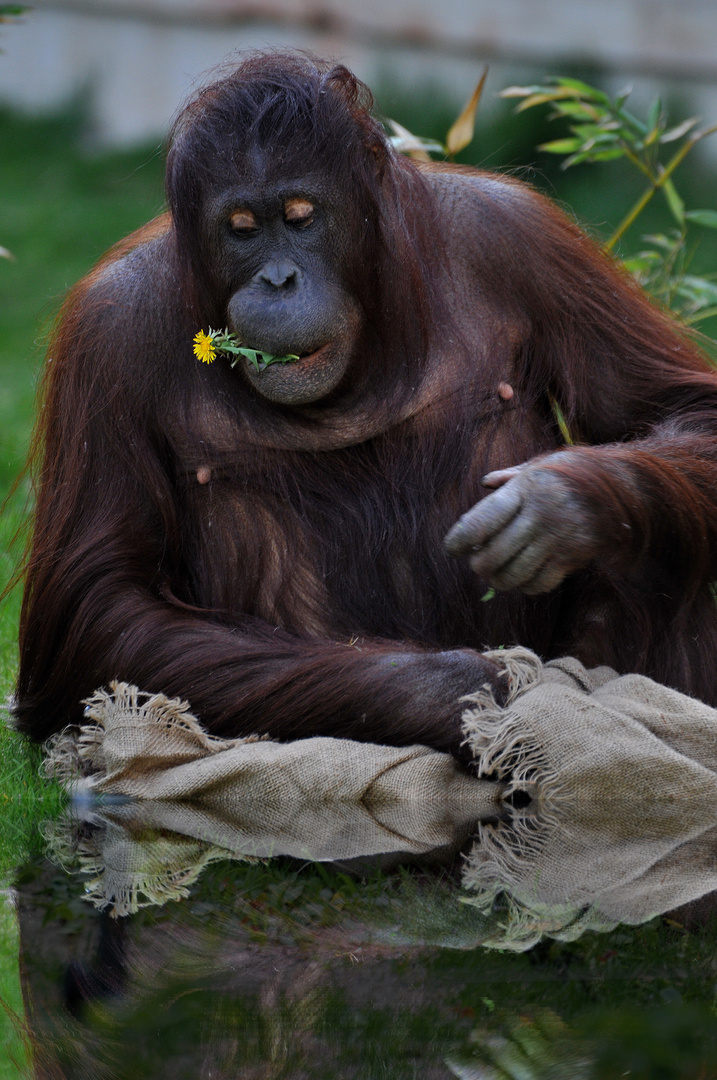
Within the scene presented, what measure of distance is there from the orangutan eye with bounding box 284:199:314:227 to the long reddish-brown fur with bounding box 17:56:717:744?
106 mm

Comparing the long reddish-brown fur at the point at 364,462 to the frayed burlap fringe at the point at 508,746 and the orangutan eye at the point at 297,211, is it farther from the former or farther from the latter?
the frayed burlap fringe at the point at 508,746

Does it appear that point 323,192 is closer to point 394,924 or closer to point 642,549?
point 642,549

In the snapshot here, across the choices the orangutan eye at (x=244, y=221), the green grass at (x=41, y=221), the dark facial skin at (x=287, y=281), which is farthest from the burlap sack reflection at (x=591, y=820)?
the green grass at (x=41, y=221)

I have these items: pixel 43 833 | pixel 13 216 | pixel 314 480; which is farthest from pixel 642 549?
pixel 13 216

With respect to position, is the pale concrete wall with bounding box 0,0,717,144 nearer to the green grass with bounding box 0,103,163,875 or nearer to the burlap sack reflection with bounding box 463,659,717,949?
the green grass with bounding box 0,103,163,875

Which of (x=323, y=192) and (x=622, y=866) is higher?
(x=323, y=192)

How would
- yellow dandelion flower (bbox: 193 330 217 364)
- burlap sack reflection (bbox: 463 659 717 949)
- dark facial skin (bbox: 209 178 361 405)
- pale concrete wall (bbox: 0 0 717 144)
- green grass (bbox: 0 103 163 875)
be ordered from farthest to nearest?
pale concrete wall (bbox: 0 0 717 144), green grass (bbox: 0 103 163 875), yellow dandelion flower (bbox: 193 330 217 364), dark facial skin (bbox: 209 178 361 405), burlap sack reflection (bbox: 463 659 717 949)

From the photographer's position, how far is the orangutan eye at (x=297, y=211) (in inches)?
99.0

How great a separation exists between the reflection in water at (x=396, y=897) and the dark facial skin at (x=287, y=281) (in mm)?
656

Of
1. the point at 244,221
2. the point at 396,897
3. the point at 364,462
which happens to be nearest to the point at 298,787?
the point at 396,897

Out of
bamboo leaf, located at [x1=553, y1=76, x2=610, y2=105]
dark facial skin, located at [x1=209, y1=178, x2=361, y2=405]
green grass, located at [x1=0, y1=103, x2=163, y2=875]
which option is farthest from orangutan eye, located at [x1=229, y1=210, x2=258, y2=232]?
green grass, located at [x1=0, y1=103, x2=163, y2=875]

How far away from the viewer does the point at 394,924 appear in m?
2.29

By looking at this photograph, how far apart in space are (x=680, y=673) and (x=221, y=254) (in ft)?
3.72

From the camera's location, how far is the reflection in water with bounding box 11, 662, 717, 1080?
2012 mm
